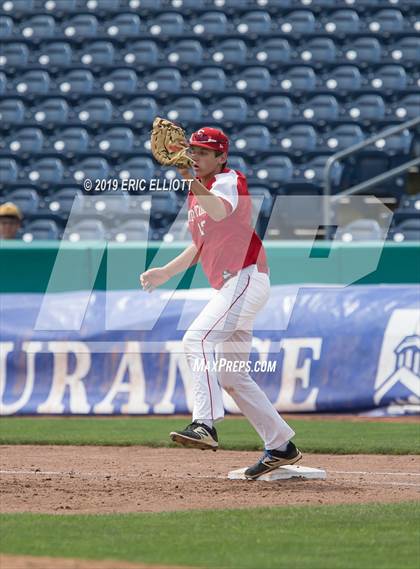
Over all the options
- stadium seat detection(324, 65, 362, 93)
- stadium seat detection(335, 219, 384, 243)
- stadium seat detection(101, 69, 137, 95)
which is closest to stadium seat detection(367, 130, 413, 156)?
stadium seat detection(324, 65, 362, 93)

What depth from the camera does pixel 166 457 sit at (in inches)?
373

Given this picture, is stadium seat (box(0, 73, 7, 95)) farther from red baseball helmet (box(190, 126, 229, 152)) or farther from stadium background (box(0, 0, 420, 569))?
red baseball helmet (box(190, 126, 229, 152))

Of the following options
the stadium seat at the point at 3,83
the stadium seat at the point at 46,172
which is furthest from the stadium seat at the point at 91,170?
the stadium seat at the point at 3,83

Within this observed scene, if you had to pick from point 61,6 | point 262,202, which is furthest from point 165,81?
point 262,202

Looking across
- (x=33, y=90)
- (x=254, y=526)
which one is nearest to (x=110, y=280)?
(x=33, y=90)

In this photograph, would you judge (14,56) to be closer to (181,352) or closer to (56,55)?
(56,55)

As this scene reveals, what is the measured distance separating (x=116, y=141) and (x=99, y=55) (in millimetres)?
2255

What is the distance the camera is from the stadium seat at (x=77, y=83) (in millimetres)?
19719

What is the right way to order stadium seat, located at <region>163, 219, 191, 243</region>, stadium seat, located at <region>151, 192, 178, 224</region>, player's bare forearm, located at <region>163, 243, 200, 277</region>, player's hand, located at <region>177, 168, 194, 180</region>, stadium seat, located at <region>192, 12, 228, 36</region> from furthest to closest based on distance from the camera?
1. stadium seat, located at <region>192, 12, 228, 36</region>
2. stadium seat, located at <region>151, 192, 178, 224</region>
3. stadium seat, located at <region>163, 219, 191, 243</region>
4. player's bare forearm, located at <region>163, 243, 200, 277</region>
5. player's hand, located at <region>177, 168, 194, 180</region>

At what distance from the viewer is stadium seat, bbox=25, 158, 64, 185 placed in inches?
712

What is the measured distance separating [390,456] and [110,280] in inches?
226

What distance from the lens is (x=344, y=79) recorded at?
18875mm

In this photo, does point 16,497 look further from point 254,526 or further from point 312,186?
point 312,186

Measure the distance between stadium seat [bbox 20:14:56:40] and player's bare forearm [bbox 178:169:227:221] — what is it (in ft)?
46.4
